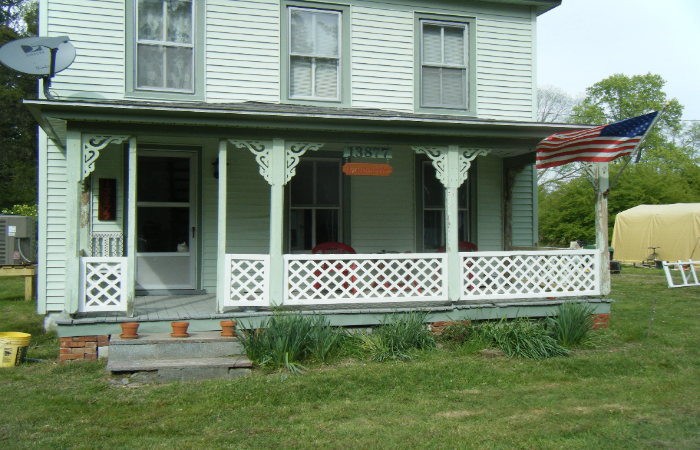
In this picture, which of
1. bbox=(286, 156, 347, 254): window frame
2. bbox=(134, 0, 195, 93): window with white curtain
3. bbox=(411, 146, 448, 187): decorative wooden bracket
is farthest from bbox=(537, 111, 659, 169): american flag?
bbox=(134, 0, 195, 93): window with white curtain

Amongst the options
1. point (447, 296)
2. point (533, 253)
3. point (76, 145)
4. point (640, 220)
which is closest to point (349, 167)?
point (447, 296)

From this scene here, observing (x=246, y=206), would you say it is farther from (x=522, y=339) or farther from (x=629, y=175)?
(x=629, y=175)

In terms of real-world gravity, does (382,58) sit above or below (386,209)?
above

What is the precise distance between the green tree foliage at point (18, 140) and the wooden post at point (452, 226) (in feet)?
86.5

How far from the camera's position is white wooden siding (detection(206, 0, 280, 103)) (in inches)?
383

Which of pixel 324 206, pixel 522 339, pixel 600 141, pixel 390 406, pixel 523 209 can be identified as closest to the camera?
pixel 390 406

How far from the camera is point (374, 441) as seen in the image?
4.91 m

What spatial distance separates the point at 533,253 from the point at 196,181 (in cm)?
576

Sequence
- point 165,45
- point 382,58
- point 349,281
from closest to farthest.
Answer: point 349,281, point 165,45, point 382,58

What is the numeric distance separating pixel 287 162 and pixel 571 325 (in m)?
4.68

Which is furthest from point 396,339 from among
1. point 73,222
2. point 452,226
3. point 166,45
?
point 166,45

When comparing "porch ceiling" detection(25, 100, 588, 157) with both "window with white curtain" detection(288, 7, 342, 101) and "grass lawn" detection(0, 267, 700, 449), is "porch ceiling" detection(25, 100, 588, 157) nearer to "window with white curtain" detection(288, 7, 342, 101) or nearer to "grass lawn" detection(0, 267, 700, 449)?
"window with white curtain" detection(288, 7, 342, 101)

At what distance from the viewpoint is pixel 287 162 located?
8305 mm

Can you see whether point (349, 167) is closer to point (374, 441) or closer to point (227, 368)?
point (227, 368)
